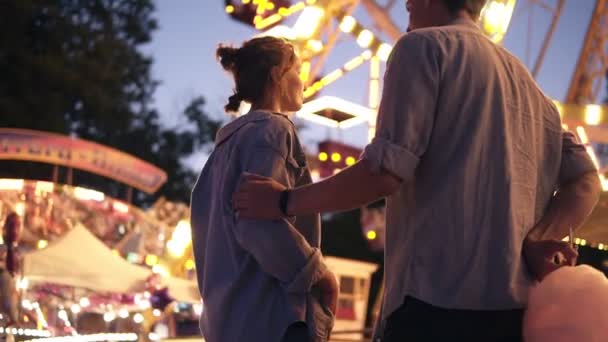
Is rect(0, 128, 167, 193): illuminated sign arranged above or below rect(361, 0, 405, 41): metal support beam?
below

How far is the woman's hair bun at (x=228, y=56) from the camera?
9.11 feet

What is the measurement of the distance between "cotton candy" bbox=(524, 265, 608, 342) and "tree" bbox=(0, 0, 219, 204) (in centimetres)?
3350

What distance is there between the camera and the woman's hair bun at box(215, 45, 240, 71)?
9.11 ft

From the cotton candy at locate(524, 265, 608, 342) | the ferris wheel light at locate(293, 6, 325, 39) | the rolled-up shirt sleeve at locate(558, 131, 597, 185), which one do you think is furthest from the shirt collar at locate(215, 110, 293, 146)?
the ferris wheel light at locate(293, 6, 325, 39)

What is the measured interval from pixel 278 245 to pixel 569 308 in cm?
74

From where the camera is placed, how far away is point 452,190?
2.00m

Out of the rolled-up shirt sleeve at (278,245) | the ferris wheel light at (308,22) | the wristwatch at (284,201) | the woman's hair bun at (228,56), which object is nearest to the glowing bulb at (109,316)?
the ferris wheel light at (308,22)

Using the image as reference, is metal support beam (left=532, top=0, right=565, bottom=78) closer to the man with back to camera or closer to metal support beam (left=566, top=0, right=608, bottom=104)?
metal support beam (left=566, top=0, right=608, bottom=104)

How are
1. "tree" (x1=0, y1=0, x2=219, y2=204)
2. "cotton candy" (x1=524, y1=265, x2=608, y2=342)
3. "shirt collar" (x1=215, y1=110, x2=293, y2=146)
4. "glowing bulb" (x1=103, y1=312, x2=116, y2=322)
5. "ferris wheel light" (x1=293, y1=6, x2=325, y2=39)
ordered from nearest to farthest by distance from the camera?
"cotton candy" (x1=524, y1=265, x2=608, y2=342) → "shirt collar" (x1=215, y1=110, x2=293, y2=146) → "glowing bulb" (x1=103, y1=312, x2=116, y2=322) → "ferris wheel light" (x1=293, y1=6, x2=325, y2=39) → "tree" (x1=0, y1=0, x2=219, y2=204)

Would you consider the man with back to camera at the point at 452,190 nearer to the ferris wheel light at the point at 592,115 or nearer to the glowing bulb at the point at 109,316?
the ferris wheel light at the point at 592,115

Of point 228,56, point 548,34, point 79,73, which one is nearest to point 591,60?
point 548,34

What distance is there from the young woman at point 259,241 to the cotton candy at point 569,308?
661 millimetres

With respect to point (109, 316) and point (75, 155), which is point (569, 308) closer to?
point (109, 316)

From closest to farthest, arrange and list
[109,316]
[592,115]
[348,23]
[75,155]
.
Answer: [592,115] < [109,316] < [348,23] < [75,155]
